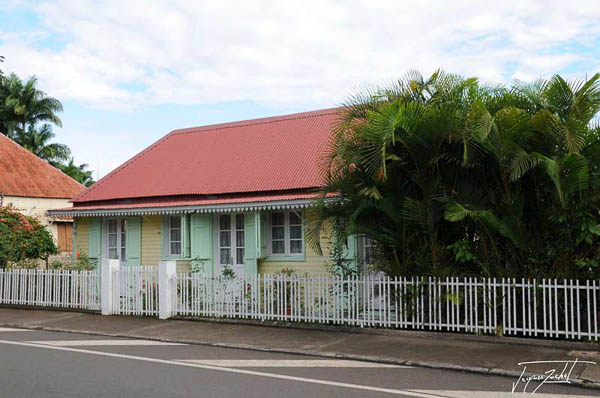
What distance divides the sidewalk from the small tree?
3.52 metres

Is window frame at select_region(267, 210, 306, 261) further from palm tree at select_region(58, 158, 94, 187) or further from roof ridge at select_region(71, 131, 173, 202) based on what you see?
palm tree at select_region(58, 158, 94, 187)

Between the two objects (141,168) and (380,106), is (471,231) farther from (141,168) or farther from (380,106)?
(141,168)

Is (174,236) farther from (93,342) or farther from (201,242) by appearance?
(93,342)

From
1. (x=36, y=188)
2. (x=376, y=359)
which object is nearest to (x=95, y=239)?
(x=36, y=188)

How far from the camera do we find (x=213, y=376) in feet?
26.1

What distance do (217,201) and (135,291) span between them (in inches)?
125

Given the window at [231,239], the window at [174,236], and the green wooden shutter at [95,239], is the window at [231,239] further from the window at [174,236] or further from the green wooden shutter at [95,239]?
the green wooden shutter at [95,239]

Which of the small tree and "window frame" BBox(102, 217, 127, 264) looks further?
"window frame" BBox(102, 217, 127, 264)

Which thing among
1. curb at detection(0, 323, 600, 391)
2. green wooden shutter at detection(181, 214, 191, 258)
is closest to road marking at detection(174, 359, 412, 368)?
curb at detection(0, 323, 600, 391)

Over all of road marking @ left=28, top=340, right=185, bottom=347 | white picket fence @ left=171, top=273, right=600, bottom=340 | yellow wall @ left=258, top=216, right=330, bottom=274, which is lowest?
road marking @ left=28, top=340, right=185, bottom=347

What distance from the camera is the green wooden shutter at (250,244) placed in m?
15.8

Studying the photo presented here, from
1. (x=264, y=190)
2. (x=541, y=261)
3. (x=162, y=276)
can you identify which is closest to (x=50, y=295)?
(x=162, y=276)

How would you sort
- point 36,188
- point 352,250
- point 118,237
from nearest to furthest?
point 352,250 < point 118,237 < point 36,188

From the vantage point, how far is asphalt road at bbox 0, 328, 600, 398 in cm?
704
